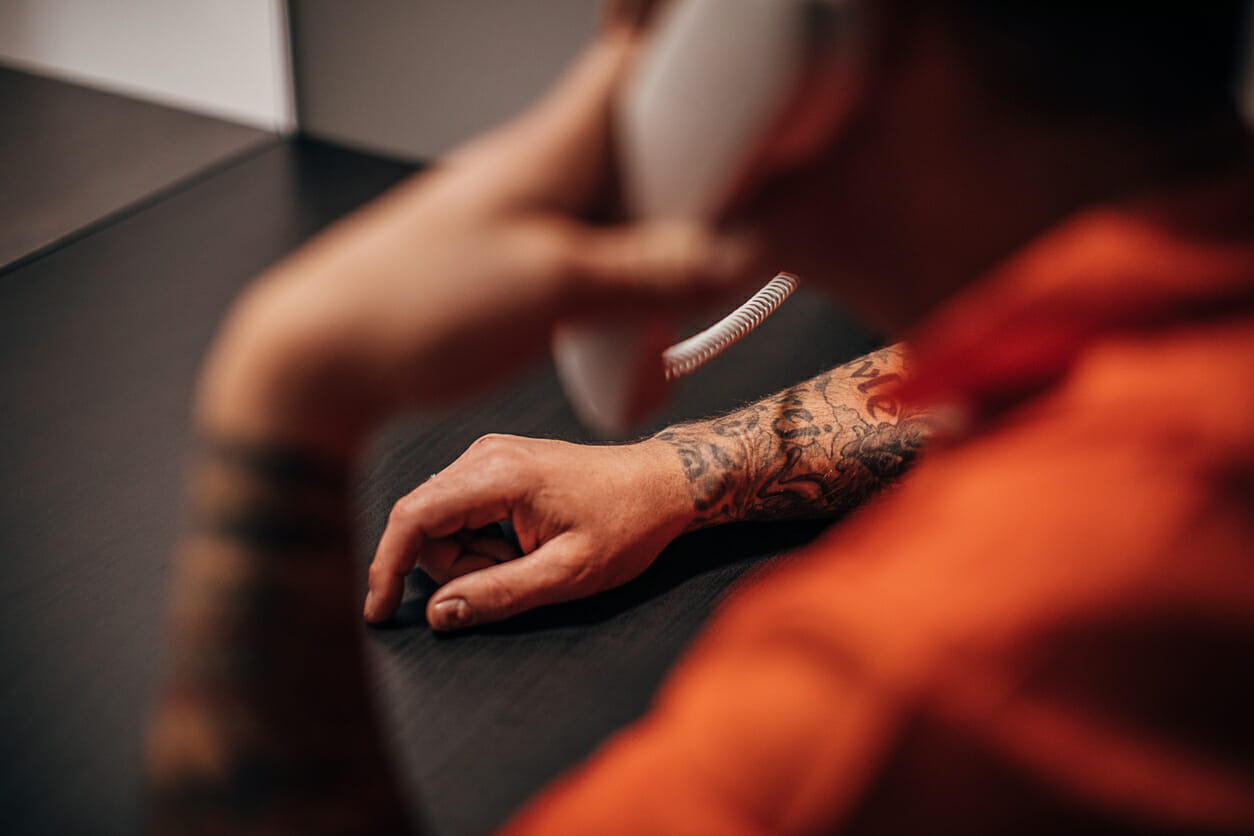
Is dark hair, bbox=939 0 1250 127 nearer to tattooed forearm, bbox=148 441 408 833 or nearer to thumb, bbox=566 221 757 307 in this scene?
thumb, bbox=566 221 757 307

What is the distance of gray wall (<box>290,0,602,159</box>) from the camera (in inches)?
53.5

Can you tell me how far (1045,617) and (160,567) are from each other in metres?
0.58

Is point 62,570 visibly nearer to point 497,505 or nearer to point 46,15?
point 497,505

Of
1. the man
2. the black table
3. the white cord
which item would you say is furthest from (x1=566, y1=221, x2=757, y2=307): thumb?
the white cord

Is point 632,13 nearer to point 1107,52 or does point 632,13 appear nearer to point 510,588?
point 1107,52

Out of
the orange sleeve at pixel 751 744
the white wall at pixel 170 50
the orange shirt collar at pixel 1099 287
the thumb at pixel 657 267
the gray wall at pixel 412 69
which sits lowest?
the orange sleeve at pixel 751 744

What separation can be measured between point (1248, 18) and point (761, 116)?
0.59ft

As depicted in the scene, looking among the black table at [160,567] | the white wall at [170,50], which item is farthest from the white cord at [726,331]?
the white wall at [170,50]

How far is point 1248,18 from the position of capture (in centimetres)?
33

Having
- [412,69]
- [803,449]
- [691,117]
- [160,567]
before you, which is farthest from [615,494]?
[412,69]

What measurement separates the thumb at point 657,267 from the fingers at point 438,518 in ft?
1.18

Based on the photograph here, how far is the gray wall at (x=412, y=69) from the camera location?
136cm

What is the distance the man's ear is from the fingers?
371 mm

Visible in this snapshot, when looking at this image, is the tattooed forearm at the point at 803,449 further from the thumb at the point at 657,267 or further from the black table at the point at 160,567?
the thumb at the point at 657,267
